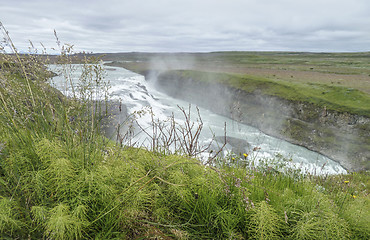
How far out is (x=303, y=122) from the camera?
2534 cm

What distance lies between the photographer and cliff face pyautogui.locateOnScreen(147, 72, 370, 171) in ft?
63.9

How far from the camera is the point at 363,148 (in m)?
19.2

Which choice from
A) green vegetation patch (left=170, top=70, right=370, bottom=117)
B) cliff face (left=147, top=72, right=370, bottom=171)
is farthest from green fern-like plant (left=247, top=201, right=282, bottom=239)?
green vegetation patch (left=170, top=70, right=370, bottom=117)

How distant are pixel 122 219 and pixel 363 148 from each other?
23456 millimetres

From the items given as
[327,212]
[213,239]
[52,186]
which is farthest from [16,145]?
[327,212]

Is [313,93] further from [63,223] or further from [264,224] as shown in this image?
[63,223]

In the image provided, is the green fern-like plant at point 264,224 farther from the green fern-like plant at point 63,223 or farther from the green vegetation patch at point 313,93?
the green vegetation patch at point 313,93

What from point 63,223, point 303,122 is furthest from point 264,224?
point 303,122

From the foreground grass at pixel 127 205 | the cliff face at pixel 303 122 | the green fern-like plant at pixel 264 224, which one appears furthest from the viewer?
the cliff face at pixel 303 122

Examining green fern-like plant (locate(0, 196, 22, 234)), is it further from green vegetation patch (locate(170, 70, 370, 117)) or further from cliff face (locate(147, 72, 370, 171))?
green vegetation patch (locate(170, 70, 370, 117))

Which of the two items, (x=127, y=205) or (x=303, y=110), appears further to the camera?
(x=303, y=110)

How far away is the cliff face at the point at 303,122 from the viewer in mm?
19469

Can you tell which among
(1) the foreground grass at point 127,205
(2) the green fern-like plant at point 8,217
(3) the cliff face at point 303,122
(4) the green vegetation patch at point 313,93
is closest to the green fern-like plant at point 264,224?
(1) the foreground grass at point 127,205

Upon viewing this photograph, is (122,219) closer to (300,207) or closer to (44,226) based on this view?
(44,226)
